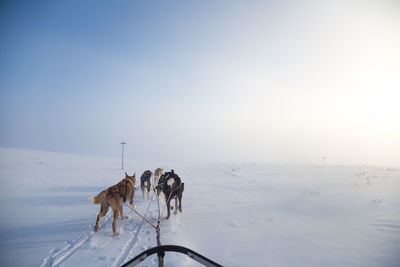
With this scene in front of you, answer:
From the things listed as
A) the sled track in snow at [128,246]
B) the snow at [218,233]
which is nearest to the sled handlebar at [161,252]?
the snow at [218,233]

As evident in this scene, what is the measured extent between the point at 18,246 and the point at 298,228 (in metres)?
6.63

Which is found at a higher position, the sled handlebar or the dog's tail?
the sled handlebar

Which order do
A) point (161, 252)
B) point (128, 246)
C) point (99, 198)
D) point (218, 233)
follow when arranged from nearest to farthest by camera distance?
point (161, 252) < point (128, 246) < point (99, 198) < point (218, 233)

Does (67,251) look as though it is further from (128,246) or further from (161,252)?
(161,252)

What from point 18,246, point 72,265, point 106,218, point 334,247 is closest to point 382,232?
point 334,247

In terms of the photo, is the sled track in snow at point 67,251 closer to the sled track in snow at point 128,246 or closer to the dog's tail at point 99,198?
the dog's tail at point 99,198

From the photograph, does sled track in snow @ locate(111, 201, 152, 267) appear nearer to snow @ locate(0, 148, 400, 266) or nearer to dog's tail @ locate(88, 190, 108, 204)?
snow @ locate(0, 148, 400, 266)

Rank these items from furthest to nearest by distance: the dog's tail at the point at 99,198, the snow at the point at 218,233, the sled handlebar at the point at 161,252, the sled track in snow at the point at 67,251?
the dog's tail at the point at 99,198 → the snow at the point at 218,233 → the sled track in snow at the point at 67,251 → the sled handlebar at the point at 161,252

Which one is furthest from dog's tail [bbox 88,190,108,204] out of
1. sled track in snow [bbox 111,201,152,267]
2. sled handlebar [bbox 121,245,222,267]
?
sled handlebar [bbox 121,245,222,267]

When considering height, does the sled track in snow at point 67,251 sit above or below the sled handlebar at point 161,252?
below

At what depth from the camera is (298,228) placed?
16.4 feet

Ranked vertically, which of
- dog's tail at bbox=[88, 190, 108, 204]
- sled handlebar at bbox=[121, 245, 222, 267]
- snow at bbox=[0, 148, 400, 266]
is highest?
sled handlebar at bbox=[121, 245, 222, 267]

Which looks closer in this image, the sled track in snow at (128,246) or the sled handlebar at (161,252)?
the sled handlebar at (161,252)

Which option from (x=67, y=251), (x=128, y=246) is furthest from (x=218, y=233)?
(x=67, y=251)
